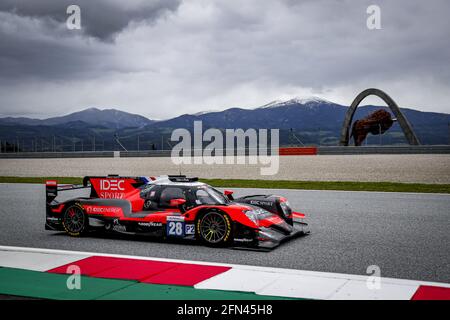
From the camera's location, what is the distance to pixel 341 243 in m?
8.63

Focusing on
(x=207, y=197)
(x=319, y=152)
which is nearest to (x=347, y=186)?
(x=207, y=197)

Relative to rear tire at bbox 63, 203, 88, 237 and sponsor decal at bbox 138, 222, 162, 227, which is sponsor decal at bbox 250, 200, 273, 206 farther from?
rear tire at bbox 63, 203, 88, 237

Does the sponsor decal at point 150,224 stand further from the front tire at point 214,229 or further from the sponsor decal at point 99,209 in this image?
the front tire at point 214,229

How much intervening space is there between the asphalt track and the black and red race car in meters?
0.23

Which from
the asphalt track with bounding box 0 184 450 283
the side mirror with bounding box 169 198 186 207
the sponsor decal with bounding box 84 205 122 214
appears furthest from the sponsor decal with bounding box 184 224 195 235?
the sponsor decal with bounding box 84 205 122 214

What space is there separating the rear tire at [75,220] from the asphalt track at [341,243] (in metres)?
0.20

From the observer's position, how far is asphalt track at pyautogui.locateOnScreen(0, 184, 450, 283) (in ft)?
23.2

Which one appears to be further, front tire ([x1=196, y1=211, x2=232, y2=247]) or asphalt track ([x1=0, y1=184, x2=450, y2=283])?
front tire ([x1=196, y1=211, x2=232, y2=247])

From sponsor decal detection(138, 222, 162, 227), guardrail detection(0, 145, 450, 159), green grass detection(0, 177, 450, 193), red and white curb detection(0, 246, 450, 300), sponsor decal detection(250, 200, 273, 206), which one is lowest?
red and white curb detection(0, 246, 450, 300)

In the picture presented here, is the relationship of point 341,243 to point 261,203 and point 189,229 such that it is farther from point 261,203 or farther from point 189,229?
point 189,229

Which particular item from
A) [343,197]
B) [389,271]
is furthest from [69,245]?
[343,197]

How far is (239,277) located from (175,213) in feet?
8.24

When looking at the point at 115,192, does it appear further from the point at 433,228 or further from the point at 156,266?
the point at 433,228
